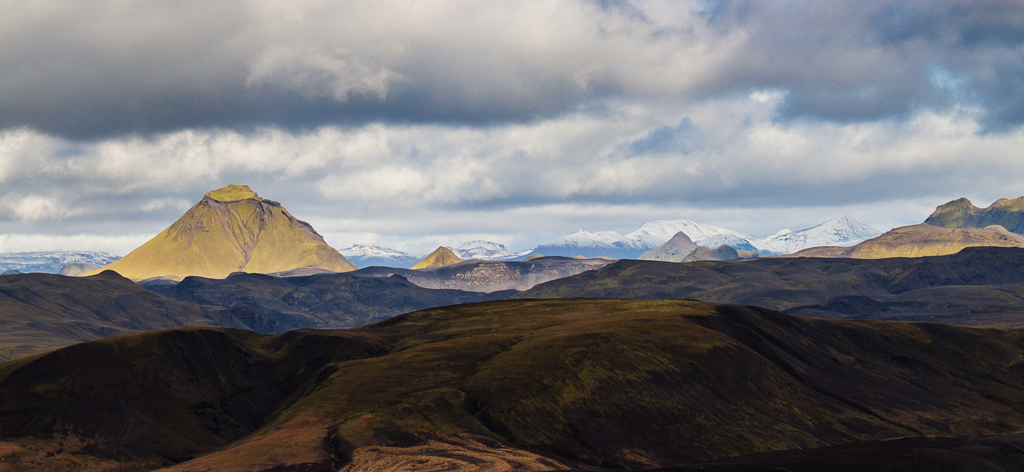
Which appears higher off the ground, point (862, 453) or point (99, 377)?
point (99, 377)

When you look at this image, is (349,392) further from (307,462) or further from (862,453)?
(862,453)

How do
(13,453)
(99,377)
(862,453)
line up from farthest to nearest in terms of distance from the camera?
(99,377), (862,453), (13,453)

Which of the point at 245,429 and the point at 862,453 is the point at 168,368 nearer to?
the point at 245,429

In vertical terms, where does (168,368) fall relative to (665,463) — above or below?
above

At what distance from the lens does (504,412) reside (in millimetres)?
165375

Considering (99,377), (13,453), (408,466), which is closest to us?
(408,466)

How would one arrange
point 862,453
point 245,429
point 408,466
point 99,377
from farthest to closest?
point 245,429
point 99,377
point 862,453
point 408,466

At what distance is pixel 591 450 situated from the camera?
163000mm

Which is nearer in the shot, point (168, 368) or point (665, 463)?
point (665, 463)

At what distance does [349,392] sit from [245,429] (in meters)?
27.7

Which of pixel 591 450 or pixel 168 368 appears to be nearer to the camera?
pixel 591 450

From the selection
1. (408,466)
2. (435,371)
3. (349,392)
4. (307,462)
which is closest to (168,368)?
(349,392)

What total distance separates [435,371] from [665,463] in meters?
51.8

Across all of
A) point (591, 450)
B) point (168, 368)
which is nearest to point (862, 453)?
point (591, 450)
